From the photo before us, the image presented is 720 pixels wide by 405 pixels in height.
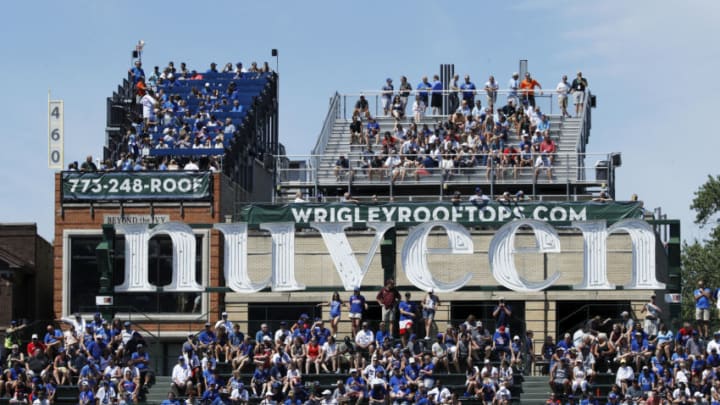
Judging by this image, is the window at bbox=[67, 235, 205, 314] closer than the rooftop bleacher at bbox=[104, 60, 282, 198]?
Yes

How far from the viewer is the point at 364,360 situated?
4081 centimetres

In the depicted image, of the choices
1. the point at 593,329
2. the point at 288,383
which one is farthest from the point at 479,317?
the point at 288,383

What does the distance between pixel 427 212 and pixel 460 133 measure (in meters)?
6.58

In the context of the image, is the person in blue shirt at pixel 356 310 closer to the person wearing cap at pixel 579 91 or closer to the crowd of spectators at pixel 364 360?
the crowd of spectators at pixel 364 360

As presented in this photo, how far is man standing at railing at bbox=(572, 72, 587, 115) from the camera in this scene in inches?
2203

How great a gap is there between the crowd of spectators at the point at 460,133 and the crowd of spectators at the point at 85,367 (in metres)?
12.1

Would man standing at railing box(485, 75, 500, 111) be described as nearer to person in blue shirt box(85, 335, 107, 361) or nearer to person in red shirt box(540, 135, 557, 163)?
person in red shirt box(540, 135, 557, 163)

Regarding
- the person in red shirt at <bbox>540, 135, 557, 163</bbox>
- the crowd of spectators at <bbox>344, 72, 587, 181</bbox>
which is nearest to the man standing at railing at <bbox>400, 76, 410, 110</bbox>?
the crowd of spectators at <bbox>344, 72, 587, 181</bbox>

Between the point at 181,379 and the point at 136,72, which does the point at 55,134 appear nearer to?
the point at 136,72

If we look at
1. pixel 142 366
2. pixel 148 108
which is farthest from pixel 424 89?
pixel 142 366

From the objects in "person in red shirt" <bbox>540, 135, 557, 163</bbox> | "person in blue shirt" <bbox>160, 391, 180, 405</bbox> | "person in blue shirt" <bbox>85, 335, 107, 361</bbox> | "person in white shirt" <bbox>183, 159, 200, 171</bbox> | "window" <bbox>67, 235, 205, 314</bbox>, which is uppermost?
"person in red shirt" <bbox>540, 135, 557, 163</bbox>

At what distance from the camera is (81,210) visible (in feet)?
164

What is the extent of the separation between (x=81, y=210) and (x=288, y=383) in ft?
40.2

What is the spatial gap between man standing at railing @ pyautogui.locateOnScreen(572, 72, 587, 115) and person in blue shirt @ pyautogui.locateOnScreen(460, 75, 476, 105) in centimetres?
326
